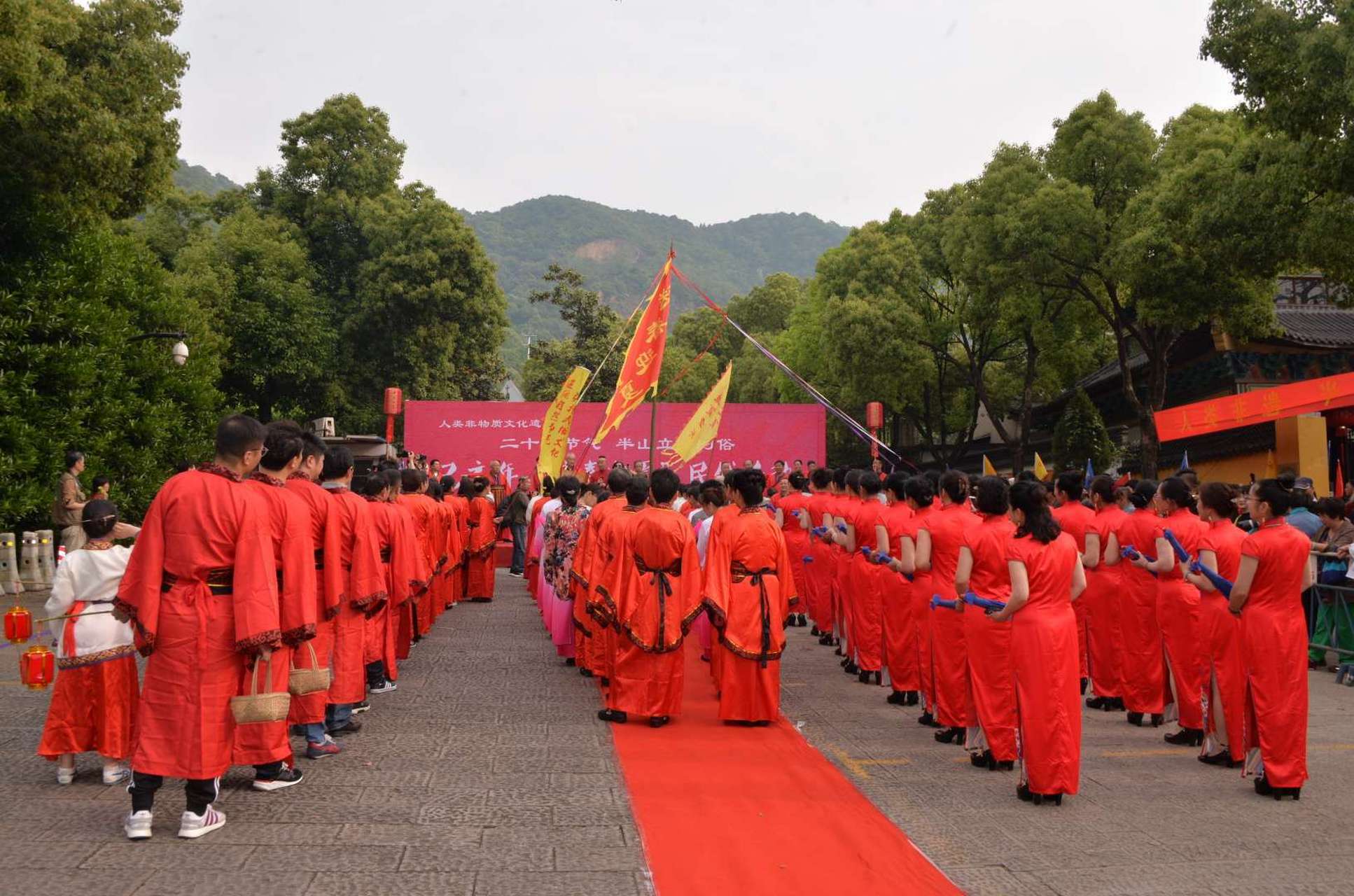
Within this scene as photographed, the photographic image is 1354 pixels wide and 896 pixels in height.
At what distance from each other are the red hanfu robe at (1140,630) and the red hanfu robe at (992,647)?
173 centimetres

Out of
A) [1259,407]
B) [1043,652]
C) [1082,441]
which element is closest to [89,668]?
[1043,652]

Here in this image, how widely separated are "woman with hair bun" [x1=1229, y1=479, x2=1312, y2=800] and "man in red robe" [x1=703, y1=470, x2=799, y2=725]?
284 centimetres

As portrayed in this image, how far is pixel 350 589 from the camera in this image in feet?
22.0

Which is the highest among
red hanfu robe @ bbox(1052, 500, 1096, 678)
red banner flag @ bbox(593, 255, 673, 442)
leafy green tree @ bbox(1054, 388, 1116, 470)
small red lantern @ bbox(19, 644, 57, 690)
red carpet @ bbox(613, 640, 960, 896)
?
red banner flag @ bbox(593, 255, 673, 442)

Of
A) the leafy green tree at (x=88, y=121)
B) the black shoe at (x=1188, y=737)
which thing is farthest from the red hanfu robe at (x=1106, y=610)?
the leafy green tree at (x=88, y=121)

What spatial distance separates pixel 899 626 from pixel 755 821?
11.1 feet

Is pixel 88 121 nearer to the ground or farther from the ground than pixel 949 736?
farther from the ground

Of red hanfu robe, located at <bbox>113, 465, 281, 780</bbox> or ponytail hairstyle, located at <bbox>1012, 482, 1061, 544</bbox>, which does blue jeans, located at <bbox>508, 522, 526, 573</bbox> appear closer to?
ponytail hairstyle, located at <bbox>1012, 482, 1061, 544</bbox>

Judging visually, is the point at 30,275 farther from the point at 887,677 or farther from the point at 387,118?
the point at 387,118

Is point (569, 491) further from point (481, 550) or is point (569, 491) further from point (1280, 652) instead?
point (1280, 652)

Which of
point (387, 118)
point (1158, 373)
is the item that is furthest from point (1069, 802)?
point (387, 118)

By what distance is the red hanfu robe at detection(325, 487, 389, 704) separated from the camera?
6582 millimetres

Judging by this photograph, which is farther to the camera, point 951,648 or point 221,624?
point 951,648

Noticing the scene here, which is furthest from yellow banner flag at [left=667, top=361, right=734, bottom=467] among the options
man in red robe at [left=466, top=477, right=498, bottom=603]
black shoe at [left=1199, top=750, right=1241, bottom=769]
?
black shoe at [left=1199, top=750, right=1241, bottom=769]
